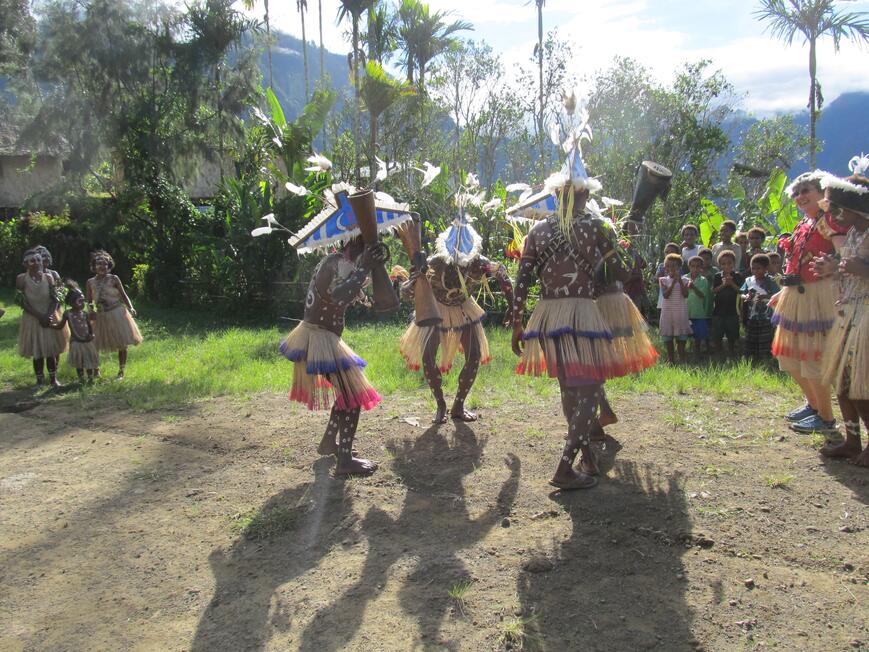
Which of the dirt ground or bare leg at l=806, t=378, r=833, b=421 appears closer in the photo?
the dirt ground

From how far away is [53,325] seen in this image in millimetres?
7773

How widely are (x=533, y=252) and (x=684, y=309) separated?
4.29 metres

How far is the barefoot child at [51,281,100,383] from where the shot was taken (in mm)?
A: 7809

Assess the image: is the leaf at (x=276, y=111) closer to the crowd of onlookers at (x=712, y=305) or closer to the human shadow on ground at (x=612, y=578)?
the crowd of onlookers at (x=712, y=305)

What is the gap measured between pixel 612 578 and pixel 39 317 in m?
7.19

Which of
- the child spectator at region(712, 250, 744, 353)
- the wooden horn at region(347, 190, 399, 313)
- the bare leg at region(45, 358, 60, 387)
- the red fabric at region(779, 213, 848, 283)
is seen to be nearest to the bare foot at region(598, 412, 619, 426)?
the red fabric at region(779, 213, 848, 283)

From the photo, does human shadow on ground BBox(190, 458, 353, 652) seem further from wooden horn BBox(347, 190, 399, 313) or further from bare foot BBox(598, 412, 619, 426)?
bare foot BBox(598, 412, 619, 426)

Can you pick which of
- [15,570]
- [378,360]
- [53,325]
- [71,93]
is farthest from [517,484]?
[71,93]

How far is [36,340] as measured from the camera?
7.80 m

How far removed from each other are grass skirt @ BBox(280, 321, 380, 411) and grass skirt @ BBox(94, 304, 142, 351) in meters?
4.42

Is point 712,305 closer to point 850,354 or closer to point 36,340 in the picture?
point 850,354

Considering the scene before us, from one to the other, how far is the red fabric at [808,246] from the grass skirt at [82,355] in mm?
7226

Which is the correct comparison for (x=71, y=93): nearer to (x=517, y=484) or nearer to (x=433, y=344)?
(x=433, y=344)

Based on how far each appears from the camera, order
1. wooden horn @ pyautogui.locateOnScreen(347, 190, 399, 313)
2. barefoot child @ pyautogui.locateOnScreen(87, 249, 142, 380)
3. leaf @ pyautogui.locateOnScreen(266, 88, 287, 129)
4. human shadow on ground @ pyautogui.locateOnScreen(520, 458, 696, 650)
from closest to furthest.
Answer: human shadow on ground @ pyautogui.locateOnScreen(520, 458, 696, 650) → wooden horn @ pyautogui.locateOnScreen(347, 190, 399, 313) → barefoot child @ pyautogui.locateOnScreen(87, 249, 142, 380) → leaf @ pyautogui.locateOnScreen(266, 88, 287, 129)
